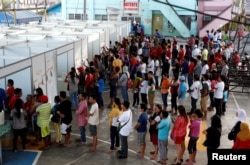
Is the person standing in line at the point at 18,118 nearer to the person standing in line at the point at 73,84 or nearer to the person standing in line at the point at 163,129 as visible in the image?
the person standing in line at the point at 73,84

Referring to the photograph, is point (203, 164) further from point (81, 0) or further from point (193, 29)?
point (81, 0)

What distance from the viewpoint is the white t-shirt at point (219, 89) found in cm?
1084

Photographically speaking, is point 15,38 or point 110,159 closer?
point 110,159

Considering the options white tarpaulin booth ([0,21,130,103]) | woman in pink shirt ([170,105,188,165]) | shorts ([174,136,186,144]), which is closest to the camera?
woman in pink shirt ([170,105,188,165])

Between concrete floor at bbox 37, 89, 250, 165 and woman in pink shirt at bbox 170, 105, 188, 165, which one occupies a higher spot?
woman in pink shirt at bbox 170, 105, 188, 165

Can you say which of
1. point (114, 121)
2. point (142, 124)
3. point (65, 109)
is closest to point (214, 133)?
point (142, 124)

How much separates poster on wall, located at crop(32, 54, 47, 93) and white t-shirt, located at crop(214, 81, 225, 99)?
5110 mm

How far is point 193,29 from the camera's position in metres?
30.9

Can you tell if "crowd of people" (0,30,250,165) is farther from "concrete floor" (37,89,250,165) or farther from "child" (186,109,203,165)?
"concrete floor" (37,89,250,165)

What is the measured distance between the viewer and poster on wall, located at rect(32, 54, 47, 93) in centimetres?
955

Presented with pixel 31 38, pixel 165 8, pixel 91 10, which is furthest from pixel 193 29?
pixel 31 38

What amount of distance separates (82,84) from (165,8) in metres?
20.2

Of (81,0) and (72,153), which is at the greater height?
(81,0)

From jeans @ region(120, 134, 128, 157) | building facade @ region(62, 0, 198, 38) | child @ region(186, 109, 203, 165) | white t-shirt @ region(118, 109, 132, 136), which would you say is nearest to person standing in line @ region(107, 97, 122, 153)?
white t-shirt @ region(118, 109, 132, 136)
